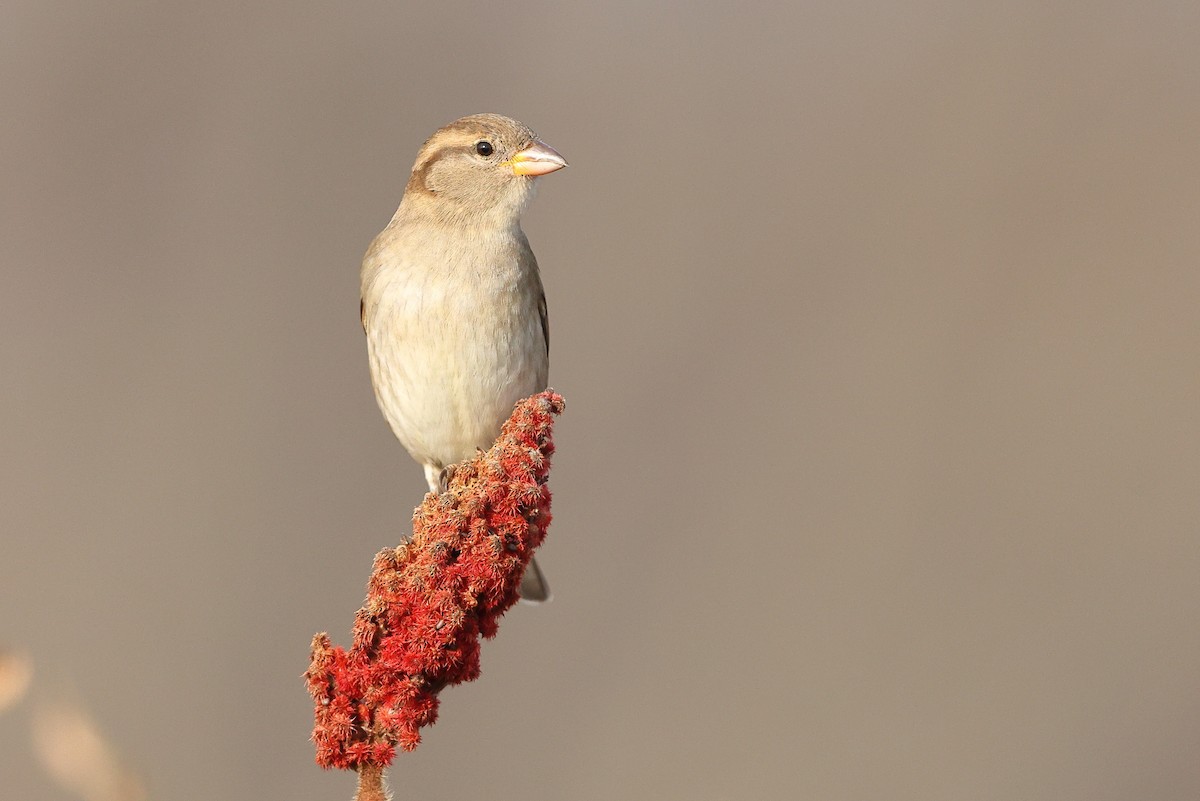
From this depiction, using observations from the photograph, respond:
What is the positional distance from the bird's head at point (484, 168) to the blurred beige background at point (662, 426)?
284cm

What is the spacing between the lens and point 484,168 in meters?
5.05

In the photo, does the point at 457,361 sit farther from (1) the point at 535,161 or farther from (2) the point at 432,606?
(2) the point at 432,606

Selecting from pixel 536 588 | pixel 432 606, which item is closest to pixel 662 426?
pixel 536 588

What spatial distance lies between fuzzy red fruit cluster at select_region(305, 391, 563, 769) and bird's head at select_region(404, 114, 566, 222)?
6.61 ft

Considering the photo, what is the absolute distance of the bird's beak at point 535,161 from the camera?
16.4 ft

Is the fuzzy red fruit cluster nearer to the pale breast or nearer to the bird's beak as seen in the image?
the pale breast

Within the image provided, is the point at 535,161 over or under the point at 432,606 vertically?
over

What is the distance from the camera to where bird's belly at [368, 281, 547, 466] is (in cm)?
479

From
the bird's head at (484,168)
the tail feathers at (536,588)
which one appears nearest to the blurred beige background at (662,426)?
the tail feathers at (536,588)

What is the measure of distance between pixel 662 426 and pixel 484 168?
178 inches

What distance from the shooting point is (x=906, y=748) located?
7820 mm

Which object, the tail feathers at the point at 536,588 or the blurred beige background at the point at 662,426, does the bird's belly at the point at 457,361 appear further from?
the blurred beige background at the point at 662,426

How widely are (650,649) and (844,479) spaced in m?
1.95

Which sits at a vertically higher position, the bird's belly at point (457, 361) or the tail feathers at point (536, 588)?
the bird's belly at point (457, 361)
